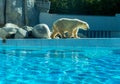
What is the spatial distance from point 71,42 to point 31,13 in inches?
264

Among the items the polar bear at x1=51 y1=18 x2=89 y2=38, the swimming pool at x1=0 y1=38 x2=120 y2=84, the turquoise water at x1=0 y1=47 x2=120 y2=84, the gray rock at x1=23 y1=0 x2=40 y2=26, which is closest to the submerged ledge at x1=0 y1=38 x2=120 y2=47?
the polar bear at x1=51 y1=18 x2=89 y2=38

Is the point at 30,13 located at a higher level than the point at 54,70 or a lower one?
higher

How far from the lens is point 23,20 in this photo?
59.2 ft

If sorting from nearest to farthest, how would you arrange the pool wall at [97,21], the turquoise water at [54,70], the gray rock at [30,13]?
the turquoise water at [54,70] < the gray rock at [30,13] < the pool wall at [97,21]

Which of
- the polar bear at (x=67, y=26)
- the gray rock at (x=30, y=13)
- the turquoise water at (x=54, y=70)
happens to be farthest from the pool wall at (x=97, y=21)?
the turquoise water at (x=54, y=70)

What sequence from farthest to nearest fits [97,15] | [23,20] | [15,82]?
[97,15] → [23,20] → [15,82]

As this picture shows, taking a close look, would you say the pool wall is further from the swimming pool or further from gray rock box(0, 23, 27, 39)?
the swimming pool

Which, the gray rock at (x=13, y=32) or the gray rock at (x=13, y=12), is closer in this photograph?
the gray rock at (x=13, y=32)

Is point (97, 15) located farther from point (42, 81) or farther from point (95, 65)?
point (42, 81)

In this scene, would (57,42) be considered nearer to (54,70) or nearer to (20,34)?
(20,34)

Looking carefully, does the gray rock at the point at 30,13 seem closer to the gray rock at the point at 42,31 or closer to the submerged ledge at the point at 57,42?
the gray rock at the point at 42,31

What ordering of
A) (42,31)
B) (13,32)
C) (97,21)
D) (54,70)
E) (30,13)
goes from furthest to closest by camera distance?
(97,21)
(30,13)
(13,32)
(42,31)
(54,70)

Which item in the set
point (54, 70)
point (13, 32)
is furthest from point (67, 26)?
point (54, 70)

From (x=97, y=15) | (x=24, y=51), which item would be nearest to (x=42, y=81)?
(x=24, y=51)
